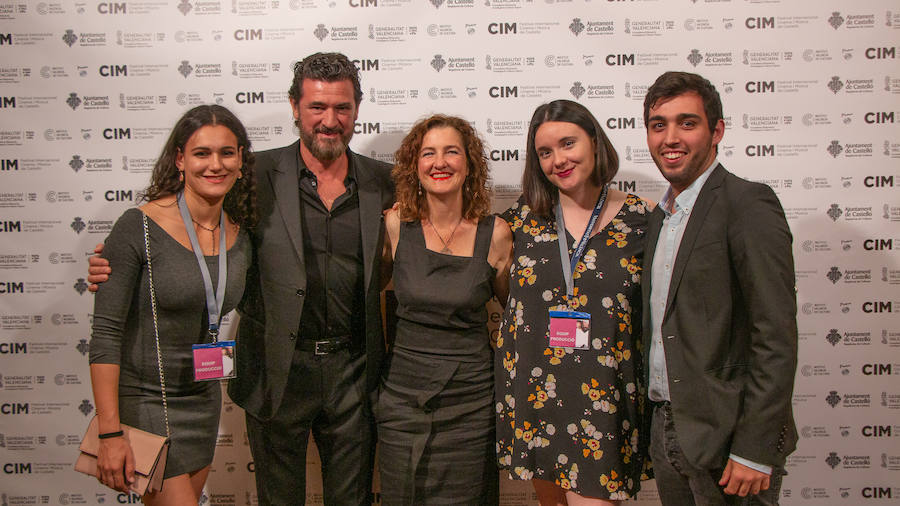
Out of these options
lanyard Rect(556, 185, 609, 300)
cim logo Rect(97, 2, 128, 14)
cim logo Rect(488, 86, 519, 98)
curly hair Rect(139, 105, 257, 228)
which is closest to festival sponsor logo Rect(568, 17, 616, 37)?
cim logo Rect(488, 86, 519, 98)

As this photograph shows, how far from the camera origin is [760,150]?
9.94ft

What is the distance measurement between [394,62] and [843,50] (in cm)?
234

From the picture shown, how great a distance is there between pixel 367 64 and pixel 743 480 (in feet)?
8.16

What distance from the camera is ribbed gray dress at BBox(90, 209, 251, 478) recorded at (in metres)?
1.94

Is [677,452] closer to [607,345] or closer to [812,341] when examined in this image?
[607,345]

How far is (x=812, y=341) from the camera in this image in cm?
307

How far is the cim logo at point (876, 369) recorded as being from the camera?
306cm

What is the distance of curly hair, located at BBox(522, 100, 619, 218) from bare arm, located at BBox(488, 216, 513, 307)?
0.17 m

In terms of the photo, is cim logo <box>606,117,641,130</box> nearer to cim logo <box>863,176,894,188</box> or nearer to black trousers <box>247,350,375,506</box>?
cim logo <box>863,176,894,188</box>

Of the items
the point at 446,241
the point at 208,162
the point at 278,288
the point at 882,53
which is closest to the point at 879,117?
the point at 882,53

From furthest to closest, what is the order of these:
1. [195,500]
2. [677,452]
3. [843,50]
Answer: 1. [843,50]
2. [195,500]
3. [677,452]

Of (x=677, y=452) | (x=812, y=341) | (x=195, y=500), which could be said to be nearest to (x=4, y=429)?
(x=195, y=500)

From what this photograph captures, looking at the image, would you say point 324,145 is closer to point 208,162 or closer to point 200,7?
point 208,162

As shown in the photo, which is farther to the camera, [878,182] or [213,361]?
[878,182]
